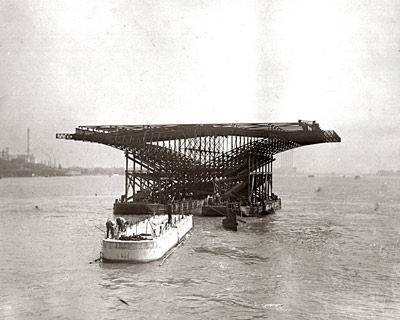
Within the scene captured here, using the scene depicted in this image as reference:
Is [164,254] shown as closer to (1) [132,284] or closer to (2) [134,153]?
(1) [132,284]

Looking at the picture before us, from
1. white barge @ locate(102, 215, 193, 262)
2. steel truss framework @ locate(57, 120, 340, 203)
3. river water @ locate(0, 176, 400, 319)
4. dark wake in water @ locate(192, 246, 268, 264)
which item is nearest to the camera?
river water @ locate(0, 176, 400, 319)

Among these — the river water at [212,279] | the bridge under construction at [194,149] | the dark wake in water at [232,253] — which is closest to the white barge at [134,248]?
the river water at [212,279]

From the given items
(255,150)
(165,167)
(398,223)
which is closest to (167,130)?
(165,167)

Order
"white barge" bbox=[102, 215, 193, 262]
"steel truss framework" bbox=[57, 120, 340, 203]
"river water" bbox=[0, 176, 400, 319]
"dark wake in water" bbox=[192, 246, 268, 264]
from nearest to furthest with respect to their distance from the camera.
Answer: "river water" bbox=[0, 176, 400, 319], "white barge" bbox=[102, 215, 193, 262], "dark wake in water" bbox=[192, 246, 268, 264], "steel truss framework" bbox=[57, 120, 340, 203]

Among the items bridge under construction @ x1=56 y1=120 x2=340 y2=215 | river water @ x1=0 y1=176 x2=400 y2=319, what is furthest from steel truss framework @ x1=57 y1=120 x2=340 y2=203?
river water @ x1=0 y1=176 x2=400 y2=319

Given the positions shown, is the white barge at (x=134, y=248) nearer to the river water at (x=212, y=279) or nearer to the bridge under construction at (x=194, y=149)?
the river water at (x=212, y=279)

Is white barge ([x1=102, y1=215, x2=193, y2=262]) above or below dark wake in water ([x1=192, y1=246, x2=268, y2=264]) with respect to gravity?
above

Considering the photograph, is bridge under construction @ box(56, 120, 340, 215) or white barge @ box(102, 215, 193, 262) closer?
white barge @ box(102, 215, 193, 262)

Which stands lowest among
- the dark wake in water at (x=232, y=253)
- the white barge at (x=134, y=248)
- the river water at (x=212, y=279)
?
the river water at (x=212, y=279)

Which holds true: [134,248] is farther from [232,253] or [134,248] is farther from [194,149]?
[194,149]

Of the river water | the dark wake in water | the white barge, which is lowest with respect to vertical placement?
the river water

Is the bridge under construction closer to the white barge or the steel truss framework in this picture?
the steel truss framework
